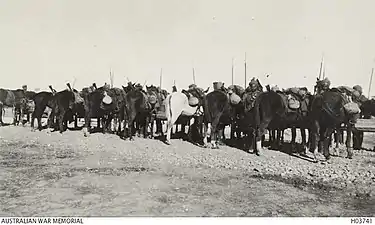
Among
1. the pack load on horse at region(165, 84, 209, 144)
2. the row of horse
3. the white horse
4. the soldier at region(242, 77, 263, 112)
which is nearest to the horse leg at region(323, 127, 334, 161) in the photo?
the row of horse

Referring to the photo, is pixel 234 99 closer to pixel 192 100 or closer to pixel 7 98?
pixel 192 100

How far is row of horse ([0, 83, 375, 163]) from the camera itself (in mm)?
10203

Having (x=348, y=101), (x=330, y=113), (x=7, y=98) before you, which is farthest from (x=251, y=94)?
(x=7, y=98)

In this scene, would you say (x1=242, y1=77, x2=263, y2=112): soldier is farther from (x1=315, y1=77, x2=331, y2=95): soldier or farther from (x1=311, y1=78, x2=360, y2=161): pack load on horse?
(x1=311, y1=78, x2=360, y2=161): pack load on horse

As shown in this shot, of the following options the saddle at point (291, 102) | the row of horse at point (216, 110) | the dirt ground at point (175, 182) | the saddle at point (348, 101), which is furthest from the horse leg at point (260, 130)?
the saddle at point (348, 101)

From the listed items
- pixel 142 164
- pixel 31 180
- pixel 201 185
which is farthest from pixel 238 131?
pixel 31 180

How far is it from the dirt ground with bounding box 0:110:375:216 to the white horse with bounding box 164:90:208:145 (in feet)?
3.94

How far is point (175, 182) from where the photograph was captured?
284 inches

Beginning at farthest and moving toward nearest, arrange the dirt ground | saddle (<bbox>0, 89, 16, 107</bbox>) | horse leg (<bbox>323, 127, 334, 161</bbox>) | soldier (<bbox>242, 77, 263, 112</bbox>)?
saddle (<bbox>0, 89, 16, 107</bbox>) → soldier (<bbox>242, 77, 263, 112</bbox>) → horse leg (<bbox>323, 127, 334, 161</bbox>) → the dirt ground

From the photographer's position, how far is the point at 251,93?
1159cm

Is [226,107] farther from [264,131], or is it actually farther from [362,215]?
[362,215]

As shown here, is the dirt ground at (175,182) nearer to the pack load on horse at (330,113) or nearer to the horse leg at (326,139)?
the horse leg at (326,139)

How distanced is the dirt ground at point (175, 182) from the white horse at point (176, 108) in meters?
1.20

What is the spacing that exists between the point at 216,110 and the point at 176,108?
1.19 metres
